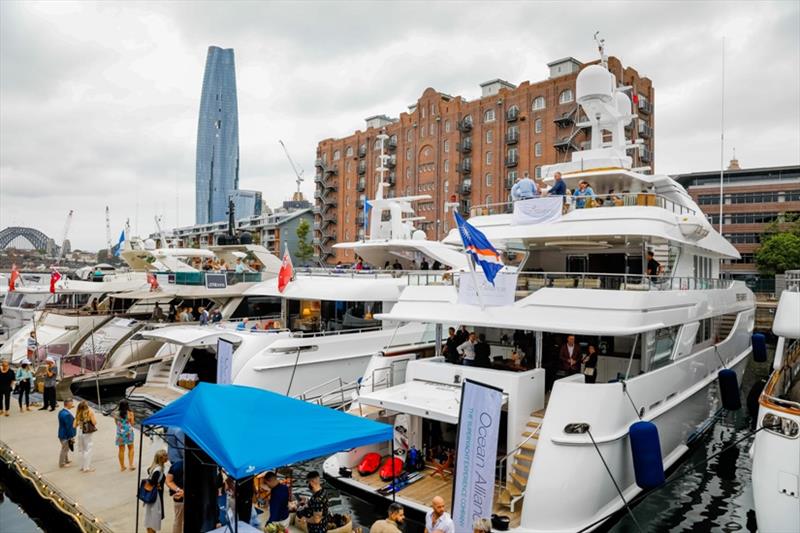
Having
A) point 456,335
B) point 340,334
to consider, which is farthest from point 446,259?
point 456,335

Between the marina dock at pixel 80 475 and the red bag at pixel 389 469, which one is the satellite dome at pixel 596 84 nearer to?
the red bag at pixel 389 469

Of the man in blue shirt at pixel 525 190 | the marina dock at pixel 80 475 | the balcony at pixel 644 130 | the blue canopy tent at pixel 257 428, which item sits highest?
the balcony at pixel 644 130

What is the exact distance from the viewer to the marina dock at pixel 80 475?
929cm

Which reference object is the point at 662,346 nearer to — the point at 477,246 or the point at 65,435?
the point at 477,246

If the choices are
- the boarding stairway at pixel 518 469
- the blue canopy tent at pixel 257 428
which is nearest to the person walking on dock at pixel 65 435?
the blue canopy tent at pixel 257 428

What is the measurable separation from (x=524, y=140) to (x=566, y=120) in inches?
206

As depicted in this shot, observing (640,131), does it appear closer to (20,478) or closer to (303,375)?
(303,375)

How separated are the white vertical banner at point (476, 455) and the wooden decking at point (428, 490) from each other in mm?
726

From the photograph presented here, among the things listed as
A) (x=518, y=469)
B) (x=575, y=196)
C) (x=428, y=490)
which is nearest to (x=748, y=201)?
(x=575, y=196)

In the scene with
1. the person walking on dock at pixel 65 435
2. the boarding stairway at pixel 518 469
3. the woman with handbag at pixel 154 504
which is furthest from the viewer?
the person walking on dock at pixel 65 435

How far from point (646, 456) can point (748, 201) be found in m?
66.4

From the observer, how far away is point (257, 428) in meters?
6.96

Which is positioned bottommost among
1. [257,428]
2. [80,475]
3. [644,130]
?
[80,475]

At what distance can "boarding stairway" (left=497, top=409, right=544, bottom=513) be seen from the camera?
30.5 feet
